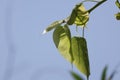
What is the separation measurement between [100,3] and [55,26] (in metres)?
0.05

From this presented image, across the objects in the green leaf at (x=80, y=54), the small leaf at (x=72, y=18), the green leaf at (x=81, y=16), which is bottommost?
the green leaf at (x=80, y=54)

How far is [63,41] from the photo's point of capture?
42 cm

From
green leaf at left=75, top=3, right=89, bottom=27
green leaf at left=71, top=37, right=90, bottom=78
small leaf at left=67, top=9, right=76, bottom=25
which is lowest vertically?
green leaf at left=71, top=37, right=90, bottom=78

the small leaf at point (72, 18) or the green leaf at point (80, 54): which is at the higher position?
the small leaf at point (72, 18)

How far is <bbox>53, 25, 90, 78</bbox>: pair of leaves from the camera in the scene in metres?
0.40

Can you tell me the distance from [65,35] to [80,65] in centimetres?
4

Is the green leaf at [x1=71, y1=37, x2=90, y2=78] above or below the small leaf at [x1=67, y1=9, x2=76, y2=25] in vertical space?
below

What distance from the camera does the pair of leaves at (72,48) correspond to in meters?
0.40

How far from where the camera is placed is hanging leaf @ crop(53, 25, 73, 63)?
1.35 ft

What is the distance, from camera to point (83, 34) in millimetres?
421

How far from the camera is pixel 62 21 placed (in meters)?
0.41

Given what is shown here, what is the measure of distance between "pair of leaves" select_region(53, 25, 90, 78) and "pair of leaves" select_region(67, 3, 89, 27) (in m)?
0.01

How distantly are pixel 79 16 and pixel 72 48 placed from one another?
0.12 feet

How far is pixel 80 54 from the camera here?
1.34 ft
